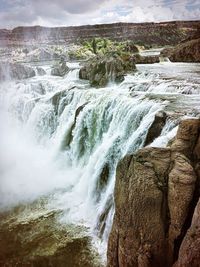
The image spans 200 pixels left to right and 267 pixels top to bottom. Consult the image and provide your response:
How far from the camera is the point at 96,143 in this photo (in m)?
13.2

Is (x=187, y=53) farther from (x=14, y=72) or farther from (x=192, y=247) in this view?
(x=192, y=247)

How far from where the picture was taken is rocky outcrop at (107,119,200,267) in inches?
232

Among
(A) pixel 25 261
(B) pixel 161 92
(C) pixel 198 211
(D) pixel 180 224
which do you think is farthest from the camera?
(B) pixel 161 92

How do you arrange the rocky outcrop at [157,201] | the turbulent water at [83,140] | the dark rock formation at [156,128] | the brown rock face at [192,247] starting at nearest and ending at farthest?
1. the brown rock face at [192,247]
2. the rocky outcrop at [157,201]
3. the dark rock formation at [156,128]
4. the turbulent water at [83,140]

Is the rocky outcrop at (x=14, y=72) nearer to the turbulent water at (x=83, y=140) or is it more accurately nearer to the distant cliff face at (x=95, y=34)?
the turbulent water at (x=83, y=140)

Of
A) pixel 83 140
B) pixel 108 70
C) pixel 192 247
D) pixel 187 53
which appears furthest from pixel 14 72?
pixel 192 247

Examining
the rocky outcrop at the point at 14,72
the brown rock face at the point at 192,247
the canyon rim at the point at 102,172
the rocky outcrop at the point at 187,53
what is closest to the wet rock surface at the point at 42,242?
the canyon rim at the point at 102,172

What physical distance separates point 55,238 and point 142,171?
13.6 feet

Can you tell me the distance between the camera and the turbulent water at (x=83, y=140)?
33.5ft

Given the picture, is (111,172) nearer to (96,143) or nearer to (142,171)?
(96,143)

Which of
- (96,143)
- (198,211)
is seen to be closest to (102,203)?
(96,143)

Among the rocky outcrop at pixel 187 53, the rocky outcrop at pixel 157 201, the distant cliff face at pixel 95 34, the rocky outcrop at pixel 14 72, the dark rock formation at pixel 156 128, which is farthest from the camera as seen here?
the distant cliff face at pixel 95 34

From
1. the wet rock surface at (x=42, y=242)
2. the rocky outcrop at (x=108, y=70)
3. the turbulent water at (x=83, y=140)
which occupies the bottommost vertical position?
the wet rock surface at (x=42, y=242)

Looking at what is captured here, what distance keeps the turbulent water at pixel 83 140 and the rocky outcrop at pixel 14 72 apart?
6553mm
